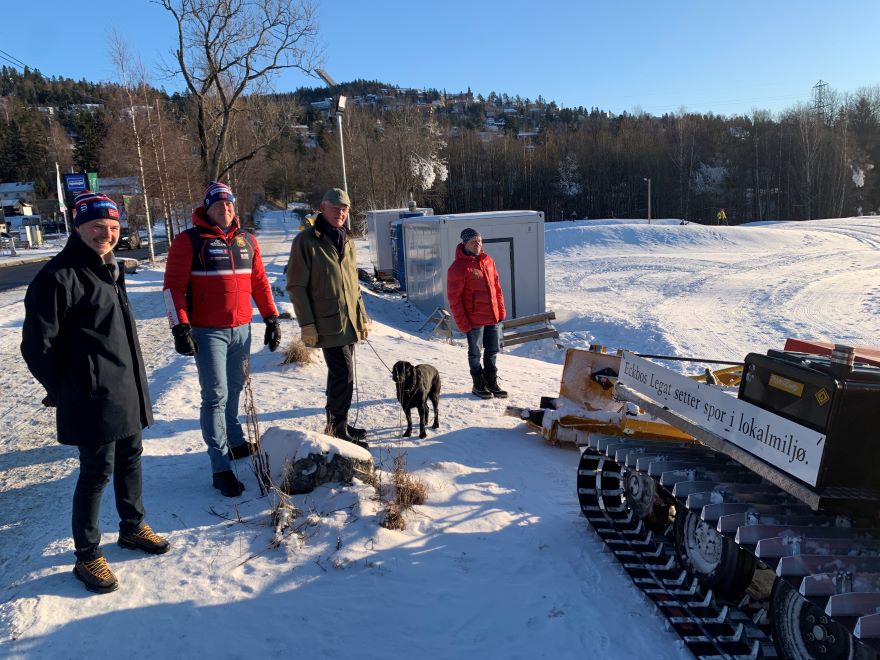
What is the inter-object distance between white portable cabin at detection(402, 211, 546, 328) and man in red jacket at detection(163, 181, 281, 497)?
1025 cm

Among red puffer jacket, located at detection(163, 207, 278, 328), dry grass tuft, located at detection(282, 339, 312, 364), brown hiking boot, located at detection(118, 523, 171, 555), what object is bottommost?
brown hiking boot, located at detection(118, 523, 171, 555)

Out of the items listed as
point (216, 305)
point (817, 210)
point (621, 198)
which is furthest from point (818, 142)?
point (216, 305)

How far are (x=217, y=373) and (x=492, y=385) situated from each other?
3.91 meters

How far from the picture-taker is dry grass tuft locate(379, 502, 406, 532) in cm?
396

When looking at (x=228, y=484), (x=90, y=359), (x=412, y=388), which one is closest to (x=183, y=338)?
(x=90, y=359)

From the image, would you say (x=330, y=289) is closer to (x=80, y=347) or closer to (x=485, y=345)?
(x=80, y=347)

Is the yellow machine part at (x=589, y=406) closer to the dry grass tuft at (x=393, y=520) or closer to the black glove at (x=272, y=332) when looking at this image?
the dry grass tuft at (x=393, y=520)

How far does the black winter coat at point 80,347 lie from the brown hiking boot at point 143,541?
0.70m

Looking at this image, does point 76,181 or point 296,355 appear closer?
point 296,355

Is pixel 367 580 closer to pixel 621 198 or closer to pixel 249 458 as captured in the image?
pixel 249 458

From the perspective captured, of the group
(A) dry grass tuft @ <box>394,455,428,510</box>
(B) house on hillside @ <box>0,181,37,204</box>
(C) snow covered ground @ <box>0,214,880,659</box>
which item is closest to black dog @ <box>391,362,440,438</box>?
(C) snow covered ground @ <box>0,214,880,659</box>

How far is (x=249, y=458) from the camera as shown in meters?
4.82

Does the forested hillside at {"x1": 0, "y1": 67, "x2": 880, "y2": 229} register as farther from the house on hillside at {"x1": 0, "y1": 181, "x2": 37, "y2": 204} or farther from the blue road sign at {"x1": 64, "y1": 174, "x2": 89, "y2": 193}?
the blue road sign at {"x1": 64, "y1": 174, "x2": 89, "y2": 193}

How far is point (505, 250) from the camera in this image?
48.4 ft
